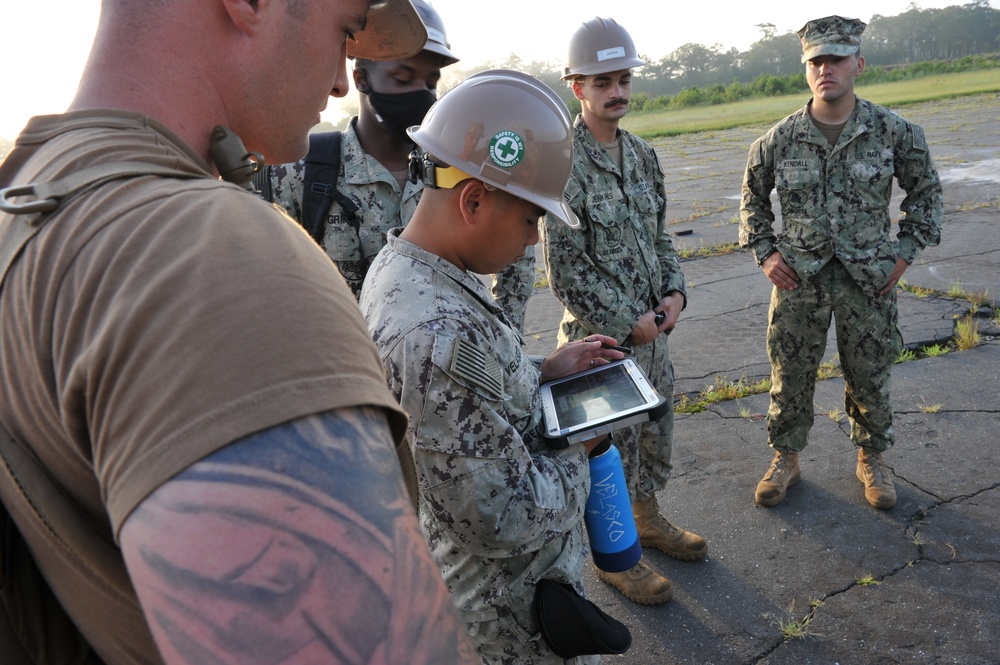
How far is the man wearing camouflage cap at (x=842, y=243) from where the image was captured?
380 centimetres

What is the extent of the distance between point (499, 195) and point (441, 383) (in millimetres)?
520

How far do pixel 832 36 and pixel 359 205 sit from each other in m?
2.80

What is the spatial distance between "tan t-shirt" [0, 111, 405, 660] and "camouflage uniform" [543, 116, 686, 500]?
2741mm

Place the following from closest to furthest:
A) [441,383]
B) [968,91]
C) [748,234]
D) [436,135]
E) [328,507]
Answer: [328,507]
[441,383]
[436,135]
[748,234]
[968,91]

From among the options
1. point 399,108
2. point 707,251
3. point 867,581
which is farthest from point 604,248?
point 707,251

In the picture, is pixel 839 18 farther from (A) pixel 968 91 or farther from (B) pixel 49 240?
(A) pixel 968 91

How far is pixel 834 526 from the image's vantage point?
3.54m

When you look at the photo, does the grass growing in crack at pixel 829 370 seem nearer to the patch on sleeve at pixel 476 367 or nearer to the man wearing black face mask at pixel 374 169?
the man wearing black face mask at pixel 374 169

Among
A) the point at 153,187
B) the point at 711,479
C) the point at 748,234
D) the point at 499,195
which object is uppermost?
the point at 153,187

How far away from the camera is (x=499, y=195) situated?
1.78m

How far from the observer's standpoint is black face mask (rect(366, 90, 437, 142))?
294 centimetres

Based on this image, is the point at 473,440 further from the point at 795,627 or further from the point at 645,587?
the point at 795,627

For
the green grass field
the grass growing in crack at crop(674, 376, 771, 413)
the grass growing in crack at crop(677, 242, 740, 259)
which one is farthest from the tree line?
the grass growing in crack at crop(674, 376, 771, 413)

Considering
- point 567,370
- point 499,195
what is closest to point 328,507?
point 499,195
